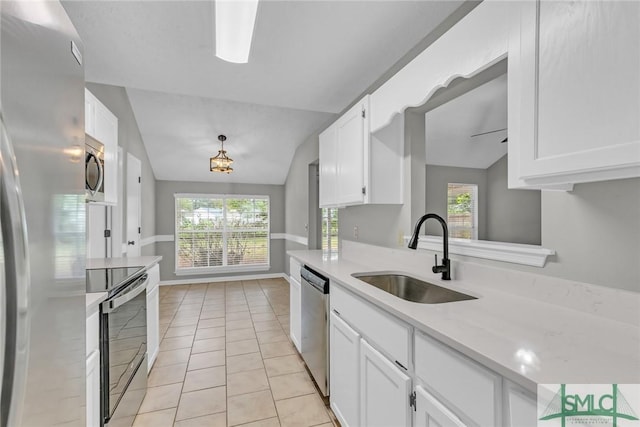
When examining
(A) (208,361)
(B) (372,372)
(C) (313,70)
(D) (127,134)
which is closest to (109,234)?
(D) (127,134)

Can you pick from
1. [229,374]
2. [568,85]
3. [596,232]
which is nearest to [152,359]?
[229,374]

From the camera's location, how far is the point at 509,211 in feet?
10.9

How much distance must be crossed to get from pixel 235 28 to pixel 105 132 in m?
1.39

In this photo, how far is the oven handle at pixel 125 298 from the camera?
1.46m

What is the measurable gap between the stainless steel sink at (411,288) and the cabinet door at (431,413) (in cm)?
58

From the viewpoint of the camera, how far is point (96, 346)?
138 centimetres

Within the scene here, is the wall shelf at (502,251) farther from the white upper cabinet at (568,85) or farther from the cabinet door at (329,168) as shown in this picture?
the cabinet door at (329,168)

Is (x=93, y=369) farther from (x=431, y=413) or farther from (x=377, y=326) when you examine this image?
(x=431, y=413)

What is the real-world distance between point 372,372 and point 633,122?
1.31m

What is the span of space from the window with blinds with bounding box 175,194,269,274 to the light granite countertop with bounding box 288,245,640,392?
4979 mm

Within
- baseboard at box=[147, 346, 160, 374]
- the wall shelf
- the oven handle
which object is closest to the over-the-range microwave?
the oven handle

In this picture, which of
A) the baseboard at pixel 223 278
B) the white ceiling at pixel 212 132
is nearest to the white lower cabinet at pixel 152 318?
the white ceiling at pixel 212 132

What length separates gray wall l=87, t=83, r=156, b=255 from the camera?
3.08m

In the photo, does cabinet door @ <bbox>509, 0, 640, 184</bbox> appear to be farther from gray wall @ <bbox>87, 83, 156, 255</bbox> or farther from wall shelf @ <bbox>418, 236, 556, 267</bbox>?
gray wall @ <bbox>87, 83, 156, 255</bbox>
